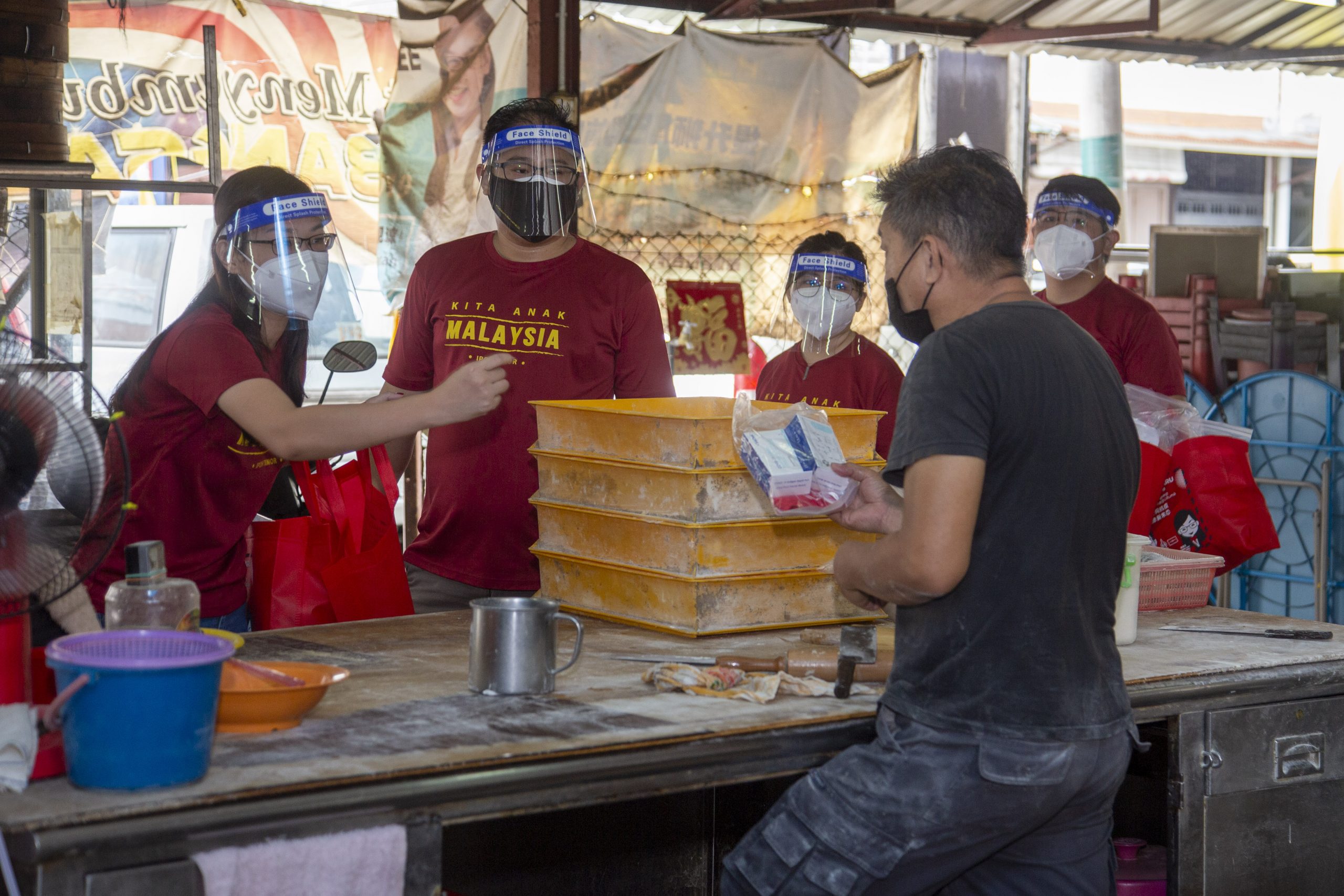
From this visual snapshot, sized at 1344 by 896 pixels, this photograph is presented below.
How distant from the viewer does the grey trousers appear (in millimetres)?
3184

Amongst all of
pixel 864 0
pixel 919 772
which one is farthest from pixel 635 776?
pixel 864 0

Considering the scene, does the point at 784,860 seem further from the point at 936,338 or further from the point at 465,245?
the point at 465,245

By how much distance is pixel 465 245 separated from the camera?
3352 millimetres

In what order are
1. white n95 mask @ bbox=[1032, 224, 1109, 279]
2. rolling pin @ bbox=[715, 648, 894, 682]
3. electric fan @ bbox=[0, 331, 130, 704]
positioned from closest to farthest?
electric fan @ bbox=[0, 331, 130, 704] → rolling pin @ bbox=[715, 648, 894, 682] → white n95 mask @ bbox=[1032, 224, 1109, 279]

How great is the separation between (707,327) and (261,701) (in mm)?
4100

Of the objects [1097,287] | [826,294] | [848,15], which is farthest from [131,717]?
[848,15]

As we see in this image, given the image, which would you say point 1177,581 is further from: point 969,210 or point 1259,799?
point 969,210

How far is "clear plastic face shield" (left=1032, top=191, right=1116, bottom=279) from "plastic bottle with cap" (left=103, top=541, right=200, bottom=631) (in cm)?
317

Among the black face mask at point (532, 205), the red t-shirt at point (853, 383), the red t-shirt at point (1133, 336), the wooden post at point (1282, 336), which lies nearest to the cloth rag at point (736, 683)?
the black face mask at point (532, 205)

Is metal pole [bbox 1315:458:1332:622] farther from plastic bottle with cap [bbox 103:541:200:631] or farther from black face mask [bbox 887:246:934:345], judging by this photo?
plastic bottle with cap [bbox 103:541:200:631]

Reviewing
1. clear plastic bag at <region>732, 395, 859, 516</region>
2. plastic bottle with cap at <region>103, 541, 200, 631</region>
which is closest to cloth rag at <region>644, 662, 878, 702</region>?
clear plastic bag at <region>732, 395, 859, 516</region>

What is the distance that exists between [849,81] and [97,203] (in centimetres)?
347

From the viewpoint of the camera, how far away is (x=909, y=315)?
2.19m

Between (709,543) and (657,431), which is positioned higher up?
(657,431)
